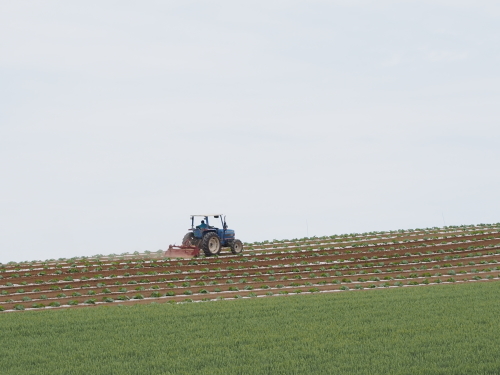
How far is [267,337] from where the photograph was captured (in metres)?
11.8

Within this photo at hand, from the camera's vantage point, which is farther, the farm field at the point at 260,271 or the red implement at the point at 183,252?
the red implement at the point at 183,252

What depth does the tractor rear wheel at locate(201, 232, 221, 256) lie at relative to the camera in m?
27.5

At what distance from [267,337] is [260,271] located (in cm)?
1317

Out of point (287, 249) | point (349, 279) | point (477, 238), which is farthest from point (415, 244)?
point (349, 279)

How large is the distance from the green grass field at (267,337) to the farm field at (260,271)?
325 centimetres

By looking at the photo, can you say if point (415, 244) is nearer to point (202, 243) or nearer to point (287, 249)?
point (287, 249)

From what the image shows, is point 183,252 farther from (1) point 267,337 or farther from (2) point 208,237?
(1) point 267,337

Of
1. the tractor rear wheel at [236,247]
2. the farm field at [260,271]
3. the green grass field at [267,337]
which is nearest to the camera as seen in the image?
the green grass field at [267,337]

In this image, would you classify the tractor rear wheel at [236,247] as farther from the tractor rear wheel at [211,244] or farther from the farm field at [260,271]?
the tractor rear wheel at [211,244]

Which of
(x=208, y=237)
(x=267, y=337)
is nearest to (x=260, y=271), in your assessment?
(x=208, y=237)

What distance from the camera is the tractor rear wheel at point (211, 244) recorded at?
2745 cm

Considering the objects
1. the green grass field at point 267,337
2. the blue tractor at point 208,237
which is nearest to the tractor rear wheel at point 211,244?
the blue tractor at point 208,237

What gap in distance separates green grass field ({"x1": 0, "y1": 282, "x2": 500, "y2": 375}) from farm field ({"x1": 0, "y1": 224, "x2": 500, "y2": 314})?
128 inches

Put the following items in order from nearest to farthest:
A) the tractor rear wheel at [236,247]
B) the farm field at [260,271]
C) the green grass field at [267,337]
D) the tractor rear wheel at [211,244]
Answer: the green grass field at [267,337], the farm field at [260,271], the tractor rear wheel at [211,244], the tractor rear wheel at [236,247]
